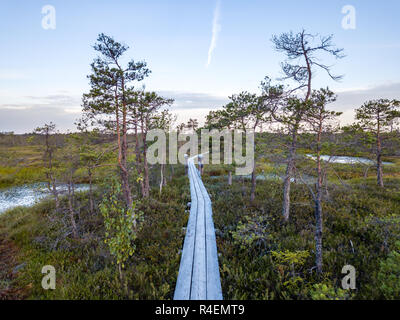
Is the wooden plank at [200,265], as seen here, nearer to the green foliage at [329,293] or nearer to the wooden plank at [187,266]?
the wooden plank at [187,266]

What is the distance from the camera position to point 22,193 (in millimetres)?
22641

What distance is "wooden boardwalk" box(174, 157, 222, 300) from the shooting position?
5938 mm

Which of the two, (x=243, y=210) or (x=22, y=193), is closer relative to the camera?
(x=243, y=210)

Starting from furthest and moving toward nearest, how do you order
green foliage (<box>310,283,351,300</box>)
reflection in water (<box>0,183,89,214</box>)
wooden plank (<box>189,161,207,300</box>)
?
reflection in water (<box>0,183,89,214</box>)
wooden plank (<box>189,161,207,300</box>)
green foliage (<box>310,283,351,300</box>)

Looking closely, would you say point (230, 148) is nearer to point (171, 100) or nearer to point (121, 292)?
point (171, 100)

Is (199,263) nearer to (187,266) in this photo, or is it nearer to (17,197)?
(187,266)

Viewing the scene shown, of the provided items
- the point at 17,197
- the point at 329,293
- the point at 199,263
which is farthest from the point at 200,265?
the point at 17,197

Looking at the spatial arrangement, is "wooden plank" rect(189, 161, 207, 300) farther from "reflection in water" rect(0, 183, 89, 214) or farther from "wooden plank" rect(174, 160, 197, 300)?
"reflection in water" rect(0, 183, 89, 214)

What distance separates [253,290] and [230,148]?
45.6ft

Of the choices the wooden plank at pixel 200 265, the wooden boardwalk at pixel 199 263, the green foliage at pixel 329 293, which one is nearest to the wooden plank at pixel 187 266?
the wooden boardwalk at pixel 199 263

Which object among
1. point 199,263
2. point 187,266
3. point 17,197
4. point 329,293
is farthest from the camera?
point 17,197

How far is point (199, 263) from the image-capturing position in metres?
7.45

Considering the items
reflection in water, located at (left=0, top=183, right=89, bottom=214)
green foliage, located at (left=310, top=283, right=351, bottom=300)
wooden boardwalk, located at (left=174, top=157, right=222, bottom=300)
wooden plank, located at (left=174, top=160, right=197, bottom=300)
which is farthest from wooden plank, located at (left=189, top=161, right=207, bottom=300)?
reflection in water, located at (left=0, top=183, right=89, bottom=214)

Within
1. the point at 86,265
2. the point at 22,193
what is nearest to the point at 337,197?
the point at 86,265
